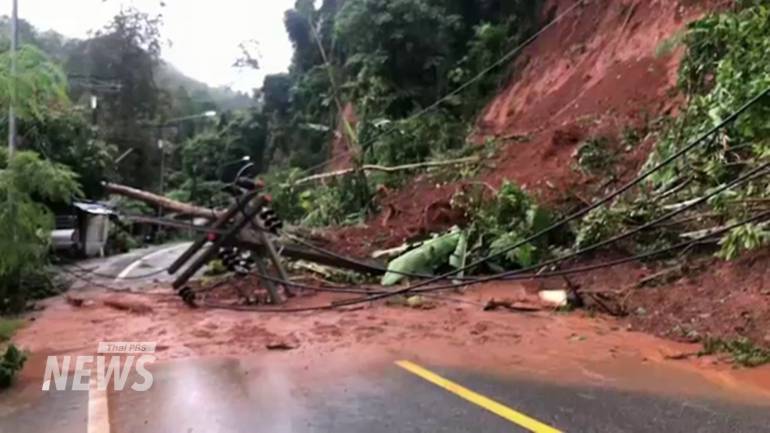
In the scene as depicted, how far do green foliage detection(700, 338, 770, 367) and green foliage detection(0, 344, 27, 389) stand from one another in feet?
22.3

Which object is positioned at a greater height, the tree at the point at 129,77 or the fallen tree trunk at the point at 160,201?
the tree at the point at 129,77

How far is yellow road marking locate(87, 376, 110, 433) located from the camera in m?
5.12

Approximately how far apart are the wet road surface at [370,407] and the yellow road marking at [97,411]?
0.01 meters

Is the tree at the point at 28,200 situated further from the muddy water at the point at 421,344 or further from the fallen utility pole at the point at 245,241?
the fallen utility pole at the point at 245,241

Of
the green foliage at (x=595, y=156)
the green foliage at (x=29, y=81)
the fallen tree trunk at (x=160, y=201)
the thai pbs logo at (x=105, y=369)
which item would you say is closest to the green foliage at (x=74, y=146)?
the fallen tree trunk at (x=160, y=201)

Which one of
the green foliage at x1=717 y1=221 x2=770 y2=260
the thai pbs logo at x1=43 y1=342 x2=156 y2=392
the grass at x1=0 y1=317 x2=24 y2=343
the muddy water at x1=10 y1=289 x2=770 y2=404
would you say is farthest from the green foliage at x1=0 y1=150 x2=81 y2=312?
→ the green foliage at x1=717 y1=221 x2=770 y2=260

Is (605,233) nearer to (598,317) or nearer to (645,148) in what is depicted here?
(598,317)

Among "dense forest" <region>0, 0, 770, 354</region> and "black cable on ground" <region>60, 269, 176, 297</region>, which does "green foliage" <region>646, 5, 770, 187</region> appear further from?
"black cable on ground" <region>60, 269, 176, 297</region>

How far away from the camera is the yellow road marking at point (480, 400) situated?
488 centimetres

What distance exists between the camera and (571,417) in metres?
5.06

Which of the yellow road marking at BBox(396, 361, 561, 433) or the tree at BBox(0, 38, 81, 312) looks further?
the tree at BBox(0, 38, 81, 312)

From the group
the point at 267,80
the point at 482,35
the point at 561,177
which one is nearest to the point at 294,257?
the point at 561,177

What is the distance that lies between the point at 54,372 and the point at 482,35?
17685mm

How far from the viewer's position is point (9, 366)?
6.88 metres
